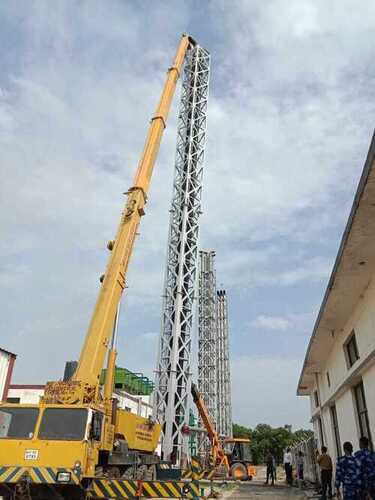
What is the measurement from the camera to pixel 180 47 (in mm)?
20469

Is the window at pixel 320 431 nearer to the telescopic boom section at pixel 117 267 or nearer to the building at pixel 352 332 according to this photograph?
the building at pixel 352 332

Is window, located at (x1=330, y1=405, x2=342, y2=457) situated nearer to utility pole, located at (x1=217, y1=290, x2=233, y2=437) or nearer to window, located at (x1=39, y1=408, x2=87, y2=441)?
window, located at (x1=39, y1=408, x2=87, y2=441)

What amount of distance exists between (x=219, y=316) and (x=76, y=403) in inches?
1688

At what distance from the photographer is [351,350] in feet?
34.7

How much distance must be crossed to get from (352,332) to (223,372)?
38847 millimetres

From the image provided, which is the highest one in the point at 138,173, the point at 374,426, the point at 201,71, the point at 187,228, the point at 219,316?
the point at 201,71

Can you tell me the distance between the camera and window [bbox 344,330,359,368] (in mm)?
10164

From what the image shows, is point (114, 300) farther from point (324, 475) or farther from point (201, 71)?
point (201, 71)

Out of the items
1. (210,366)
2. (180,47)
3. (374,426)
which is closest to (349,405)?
(374,426)

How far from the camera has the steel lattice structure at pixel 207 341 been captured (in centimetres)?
4081

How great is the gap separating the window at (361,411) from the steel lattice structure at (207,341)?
30679 mm

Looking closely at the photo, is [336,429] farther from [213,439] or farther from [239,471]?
[239,471]

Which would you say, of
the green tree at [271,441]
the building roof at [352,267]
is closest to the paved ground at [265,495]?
the building roof at [352,267]

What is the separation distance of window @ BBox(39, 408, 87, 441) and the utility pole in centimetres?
3737
